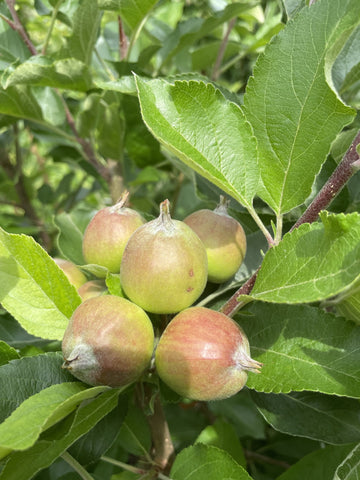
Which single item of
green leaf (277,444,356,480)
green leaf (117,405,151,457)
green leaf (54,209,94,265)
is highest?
green leaf (54,209,94,265)

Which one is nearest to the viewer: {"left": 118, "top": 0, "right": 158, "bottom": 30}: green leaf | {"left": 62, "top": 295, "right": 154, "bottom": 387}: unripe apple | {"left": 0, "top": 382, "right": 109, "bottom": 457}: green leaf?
{"left": 0, "top": 382, "right": 109, "bottom": 457}: green leaf

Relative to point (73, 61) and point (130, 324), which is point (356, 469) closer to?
point (130, 324)

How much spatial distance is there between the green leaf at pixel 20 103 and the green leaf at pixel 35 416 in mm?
1075

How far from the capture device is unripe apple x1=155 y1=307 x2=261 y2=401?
887 millimetres

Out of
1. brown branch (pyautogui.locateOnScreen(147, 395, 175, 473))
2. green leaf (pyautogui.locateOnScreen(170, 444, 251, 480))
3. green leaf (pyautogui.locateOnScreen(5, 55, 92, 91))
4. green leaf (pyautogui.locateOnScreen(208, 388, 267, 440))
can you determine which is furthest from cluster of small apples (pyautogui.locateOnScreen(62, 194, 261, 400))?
green leaf (pyautogui.locateOnScreen(208, 388, 267, 440))

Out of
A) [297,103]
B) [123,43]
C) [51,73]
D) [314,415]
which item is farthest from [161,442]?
[123,43]

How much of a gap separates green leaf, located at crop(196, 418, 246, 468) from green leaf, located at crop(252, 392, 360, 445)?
0.35 meters

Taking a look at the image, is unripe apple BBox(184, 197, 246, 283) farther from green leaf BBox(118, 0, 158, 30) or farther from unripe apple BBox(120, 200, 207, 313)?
green leaf BBox(118, 0, 158, 30)

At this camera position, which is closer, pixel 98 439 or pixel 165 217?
pixel 165 217

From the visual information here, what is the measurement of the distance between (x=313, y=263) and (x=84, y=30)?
46.3 inches

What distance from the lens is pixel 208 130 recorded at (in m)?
0.98

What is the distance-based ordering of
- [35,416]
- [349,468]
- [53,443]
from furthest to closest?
1. [349,468]
2. [53,443]
3. [35,416]

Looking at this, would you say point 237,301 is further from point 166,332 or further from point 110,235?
point 110,235

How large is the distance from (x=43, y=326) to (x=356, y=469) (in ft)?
2.31
